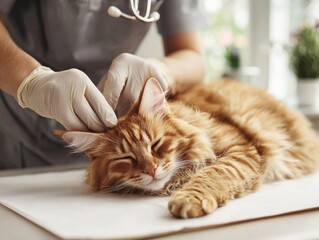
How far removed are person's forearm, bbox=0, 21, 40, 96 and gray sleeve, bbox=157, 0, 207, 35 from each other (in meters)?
0.59

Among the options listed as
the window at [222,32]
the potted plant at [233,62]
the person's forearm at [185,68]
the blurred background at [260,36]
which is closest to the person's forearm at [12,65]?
the person's forearm at [185,68]

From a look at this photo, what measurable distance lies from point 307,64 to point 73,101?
163cm

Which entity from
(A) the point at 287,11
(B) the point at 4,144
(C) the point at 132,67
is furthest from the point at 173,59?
(A) the point at 287,11

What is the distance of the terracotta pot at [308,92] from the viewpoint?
2.63 metres

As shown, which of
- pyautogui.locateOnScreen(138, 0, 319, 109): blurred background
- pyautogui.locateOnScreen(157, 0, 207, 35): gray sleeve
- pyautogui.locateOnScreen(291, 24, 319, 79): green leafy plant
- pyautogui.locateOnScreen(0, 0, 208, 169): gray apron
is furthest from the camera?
pyautogui.locateOnScreen(138, 0, 319, 109): blurred background

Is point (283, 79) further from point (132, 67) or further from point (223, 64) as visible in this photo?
point (132, 67)

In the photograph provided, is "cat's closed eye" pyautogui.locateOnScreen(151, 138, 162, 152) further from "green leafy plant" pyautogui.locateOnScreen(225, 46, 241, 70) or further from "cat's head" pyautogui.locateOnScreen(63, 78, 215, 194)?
"green leafy plant" pyautogui.locateOnScreen(225, 46, 241, 70)

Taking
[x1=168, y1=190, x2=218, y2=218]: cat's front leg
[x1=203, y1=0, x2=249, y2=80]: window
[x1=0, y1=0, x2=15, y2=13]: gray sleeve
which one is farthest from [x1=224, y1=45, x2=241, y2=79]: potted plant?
[x1=168, y1=190, x2=218, y2=218]: cat's front leg

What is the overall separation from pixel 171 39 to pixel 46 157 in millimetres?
573

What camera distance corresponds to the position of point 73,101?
49.6 inches

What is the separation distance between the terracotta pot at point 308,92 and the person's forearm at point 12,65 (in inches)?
63.6

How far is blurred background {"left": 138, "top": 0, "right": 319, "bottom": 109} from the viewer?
9.43 ft

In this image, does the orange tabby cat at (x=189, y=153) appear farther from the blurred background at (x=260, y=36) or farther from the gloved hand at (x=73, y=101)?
the blurred background at (x=260, y=36)

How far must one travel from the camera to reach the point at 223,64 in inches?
116
